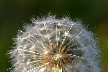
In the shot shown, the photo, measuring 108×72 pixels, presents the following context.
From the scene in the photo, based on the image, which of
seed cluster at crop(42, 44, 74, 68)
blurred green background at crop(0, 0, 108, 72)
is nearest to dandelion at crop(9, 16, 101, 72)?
seed cluster at crop(42, 44, 74, 68)

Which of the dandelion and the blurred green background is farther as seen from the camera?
the blurred green background

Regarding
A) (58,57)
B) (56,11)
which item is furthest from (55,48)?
(56,11)

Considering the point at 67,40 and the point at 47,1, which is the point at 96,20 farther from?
the point at 67,40

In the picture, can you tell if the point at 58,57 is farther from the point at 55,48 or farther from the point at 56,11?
the point at 56,11

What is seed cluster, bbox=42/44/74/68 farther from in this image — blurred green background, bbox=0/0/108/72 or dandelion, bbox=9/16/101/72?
blurred green background, bbox=0/0/108/72

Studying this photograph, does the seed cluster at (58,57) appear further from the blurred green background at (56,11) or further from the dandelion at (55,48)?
the blurred green background at (56,11)

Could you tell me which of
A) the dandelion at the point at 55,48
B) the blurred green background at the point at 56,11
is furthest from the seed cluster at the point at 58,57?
the blurred green background at the point at 56,11

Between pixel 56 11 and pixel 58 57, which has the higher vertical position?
pixel 56 11
